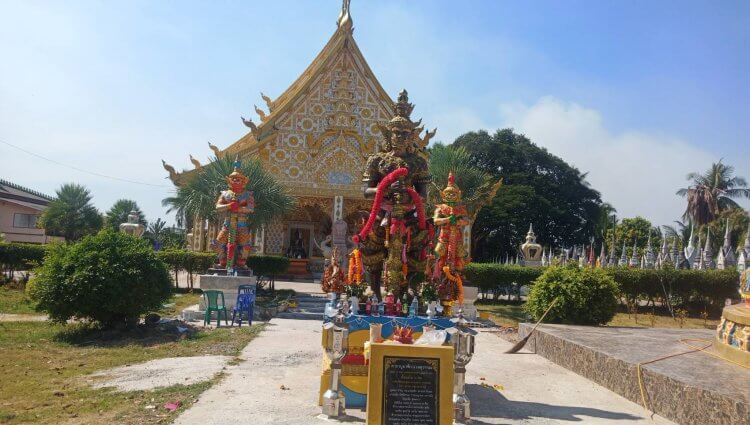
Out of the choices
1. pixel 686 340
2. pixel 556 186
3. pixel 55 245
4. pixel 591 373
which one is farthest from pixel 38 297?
pixel 556 186

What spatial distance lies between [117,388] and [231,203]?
8.82m

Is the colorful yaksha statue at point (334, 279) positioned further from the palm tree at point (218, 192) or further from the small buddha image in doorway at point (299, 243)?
the small buddha image in doorway at point (299, 243)

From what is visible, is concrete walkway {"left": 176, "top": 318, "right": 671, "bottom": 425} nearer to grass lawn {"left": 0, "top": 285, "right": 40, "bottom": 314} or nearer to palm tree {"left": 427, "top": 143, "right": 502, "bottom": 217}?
grass lawn {"left": 0, "top": 285, "right": 40, "bottom": 314}

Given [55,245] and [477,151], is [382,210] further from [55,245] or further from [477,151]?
[477,151]

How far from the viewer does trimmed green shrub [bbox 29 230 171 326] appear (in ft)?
34.2

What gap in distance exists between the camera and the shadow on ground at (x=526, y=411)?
232 inches

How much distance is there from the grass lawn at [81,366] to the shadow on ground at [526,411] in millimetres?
3337

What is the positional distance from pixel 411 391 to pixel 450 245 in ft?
11.6

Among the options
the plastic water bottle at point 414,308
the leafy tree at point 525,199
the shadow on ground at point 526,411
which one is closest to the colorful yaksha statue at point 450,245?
the plastic water bottle at point 414,308

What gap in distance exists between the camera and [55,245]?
11.4 metres

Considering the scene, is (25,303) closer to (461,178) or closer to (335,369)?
(335,369)

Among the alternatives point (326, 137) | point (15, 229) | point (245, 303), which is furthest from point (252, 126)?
point (15, 229)

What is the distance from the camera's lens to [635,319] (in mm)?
16094

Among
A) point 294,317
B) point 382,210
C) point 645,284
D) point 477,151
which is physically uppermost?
point 477,151
